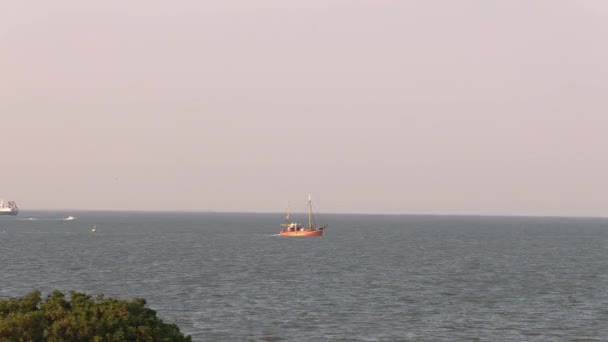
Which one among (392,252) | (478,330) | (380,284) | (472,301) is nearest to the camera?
(478,330)

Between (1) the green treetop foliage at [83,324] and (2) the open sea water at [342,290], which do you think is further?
(2) the open sea water at [342,290]

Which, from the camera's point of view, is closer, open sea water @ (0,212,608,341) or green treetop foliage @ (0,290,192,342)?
green treetop foliage @ (0,290,192,342)

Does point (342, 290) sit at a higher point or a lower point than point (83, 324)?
lower

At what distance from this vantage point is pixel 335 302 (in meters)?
89.2

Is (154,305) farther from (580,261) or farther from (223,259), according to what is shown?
(580,261)

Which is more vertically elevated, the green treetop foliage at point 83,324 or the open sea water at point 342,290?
the green treetop foliage at point 83,324

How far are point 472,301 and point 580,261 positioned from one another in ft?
257

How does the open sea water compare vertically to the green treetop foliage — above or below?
below

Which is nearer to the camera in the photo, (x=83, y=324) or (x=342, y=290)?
(x=83, y=324)

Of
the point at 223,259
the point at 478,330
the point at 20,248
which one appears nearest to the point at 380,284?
the point at 478,330

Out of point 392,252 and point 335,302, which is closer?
point 335,302

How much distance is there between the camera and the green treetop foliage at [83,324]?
3359 centimetres

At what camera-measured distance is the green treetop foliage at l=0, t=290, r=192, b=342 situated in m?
33.6

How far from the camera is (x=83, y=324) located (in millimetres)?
33562
